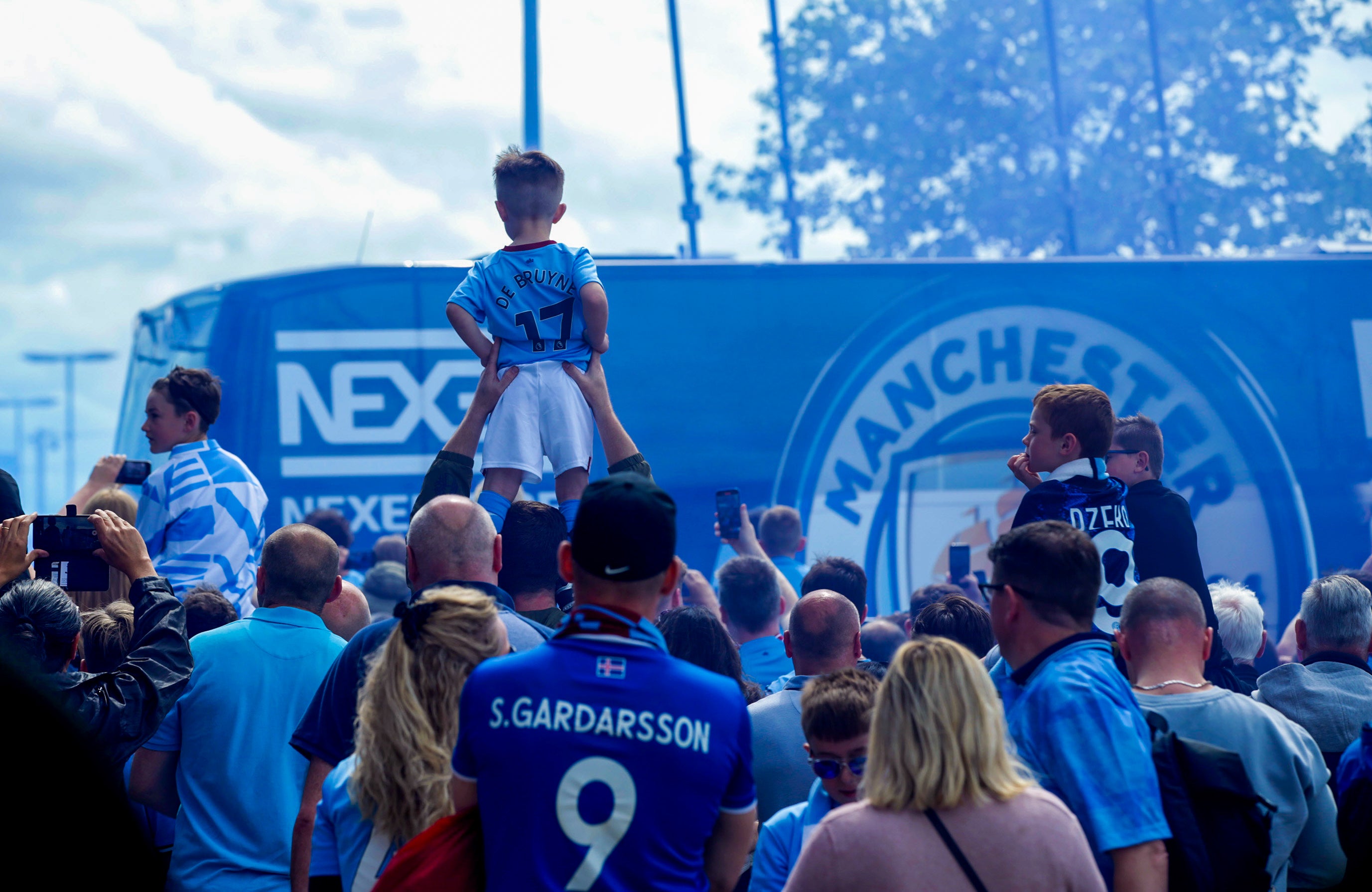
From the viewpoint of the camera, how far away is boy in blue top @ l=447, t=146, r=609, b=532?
434 cm

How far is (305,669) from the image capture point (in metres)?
3.49

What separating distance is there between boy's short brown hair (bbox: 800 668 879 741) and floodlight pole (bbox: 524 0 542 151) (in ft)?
37.3

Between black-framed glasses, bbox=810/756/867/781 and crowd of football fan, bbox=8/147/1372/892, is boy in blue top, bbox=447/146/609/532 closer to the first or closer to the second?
crowd of football fan, bbox=8/147/1372/892

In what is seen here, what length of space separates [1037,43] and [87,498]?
2318 centimetres

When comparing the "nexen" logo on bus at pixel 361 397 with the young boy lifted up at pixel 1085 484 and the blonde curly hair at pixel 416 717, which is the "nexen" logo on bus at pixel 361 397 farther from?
the blonde curly hair at pixel 416 717

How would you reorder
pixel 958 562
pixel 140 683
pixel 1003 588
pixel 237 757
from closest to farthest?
pixel 1003 588
pixel 140 683
pixel 237 757
pixel 958 562

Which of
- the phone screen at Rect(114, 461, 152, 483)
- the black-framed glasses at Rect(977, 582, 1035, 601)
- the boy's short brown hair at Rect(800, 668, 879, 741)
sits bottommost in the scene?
the boy's short brown hair at Rect(800, 668, 879, 741)

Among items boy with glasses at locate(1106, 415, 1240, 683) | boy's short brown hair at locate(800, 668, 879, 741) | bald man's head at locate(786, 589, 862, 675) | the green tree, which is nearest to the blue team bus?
boy with glasses at locate(1106, 415, 1240, 683)

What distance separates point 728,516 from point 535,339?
2.77 m

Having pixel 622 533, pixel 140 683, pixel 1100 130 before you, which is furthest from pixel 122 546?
pixel 1100 130

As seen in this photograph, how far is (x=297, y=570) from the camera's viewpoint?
3547 millimetres

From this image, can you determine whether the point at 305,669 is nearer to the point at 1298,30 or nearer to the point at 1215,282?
the point at 1215,282

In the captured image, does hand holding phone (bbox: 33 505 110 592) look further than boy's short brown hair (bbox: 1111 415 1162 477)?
No

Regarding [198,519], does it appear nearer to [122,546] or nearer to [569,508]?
[122,546]
